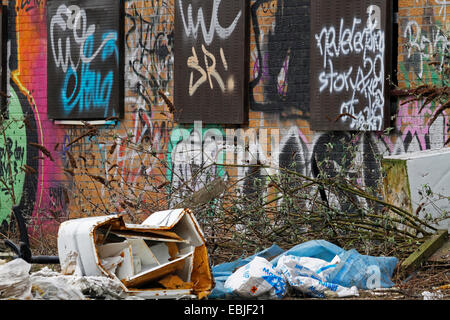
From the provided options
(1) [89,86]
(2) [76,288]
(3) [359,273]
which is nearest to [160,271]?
(2) [76,288]

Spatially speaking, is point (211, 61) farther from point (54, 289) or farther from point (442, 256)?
point (54, 289)

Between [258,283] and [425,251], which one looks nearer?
[258,283]

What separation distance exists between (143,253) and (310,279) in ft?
4.25

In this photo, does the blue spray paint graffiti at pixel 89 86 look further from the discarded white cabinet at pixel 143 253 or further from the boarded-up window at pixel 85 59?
the discarded white cabinet at pixel 143 253

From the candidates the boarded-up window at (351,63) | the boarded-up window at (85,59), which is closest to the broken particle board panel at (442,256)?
the boarded-up window at (351,63)

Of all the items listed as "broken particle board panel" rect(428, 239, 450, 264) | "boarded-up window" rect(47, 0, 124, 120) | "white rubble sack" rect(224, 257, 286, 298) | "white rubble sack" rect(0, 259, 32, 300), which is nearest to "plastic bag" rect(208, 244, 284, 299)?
"white rubble sack" rect(224, 257, 286, 298)

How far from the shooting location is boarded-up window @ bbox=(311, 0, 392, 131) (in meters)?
9.41

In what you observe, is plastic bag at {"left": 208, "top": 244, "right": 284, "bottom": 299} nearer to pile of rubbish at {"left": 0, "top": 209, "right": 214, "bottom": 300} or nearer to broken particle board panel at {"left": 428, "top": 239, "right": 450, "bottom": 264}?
pile of rubbish at {"left": 0, "top": 209, "right": 214, "bottom": 300}

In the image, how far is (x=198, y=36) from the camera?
421 inches

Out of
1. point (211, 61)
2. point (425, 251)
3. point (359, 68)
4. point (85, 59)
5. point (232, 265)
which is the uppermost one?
point (85, 59)

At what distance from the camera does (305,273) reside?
5727 mm

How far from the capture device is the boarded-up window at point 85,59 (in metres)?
11.4

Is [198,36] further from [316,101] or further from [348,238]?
[348,238]

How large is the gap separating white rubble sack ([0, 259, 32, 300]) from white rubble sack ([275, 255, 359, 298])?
188 centimetres
